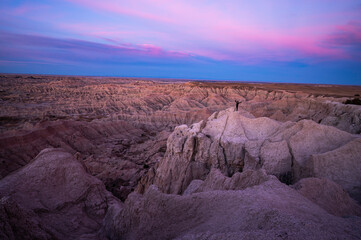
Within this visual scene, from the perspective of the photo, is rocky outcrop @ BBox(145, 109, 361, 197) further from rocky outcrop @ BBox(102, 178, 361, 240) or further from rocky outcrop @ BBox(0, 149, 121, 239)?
rocky outcrop @ BBox(0, 149, 121, 239)

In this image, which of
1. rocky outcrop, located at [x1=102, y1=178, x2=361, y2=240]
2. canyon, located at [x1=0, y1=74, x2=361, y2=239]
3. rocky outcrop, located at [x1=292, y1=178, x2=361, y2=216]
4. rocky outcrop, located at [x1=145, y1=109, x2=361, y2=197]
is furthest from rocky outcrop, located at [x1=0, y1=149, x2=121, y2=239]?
rocky outcrop, located at [x1=292, y1=178, x2=361, y2=216]

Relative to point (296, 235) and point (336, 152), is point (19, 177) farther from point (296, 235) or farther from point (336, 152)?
point (336, 152)

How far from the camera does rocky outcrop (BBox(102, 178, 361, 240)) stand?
200 inches

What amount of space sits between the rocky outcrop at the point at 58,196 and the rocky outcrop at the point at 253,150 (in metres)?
4.66

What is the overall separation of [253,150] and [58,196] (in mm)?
11445

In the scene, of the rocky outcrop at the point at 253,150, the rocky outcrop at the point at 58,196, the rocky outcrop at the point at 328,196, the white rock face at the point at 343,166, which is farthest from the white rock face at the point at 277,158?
the rocky outcrop at the point at 58,196

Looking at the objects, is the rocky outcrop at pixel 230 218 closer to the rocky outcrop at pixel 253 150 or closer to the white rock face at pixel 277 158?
the white rock face at pixel 277 158

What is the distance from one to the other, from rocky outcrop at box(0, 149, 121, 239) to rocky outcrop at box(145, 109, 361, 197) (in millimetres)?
4659

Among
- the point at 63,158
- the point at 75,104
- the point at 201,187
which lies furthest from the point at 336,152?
the point at 75,104

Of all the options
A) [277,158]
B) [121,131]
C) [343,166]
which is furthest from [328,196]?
[121,131]

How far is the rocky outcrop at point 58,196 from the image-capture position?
33.7 feet

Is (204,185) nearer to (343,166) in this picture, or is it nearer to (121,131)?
(343,166)

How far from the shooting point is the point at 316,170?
11062 mm

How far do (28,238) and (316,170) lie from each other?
479 inches
